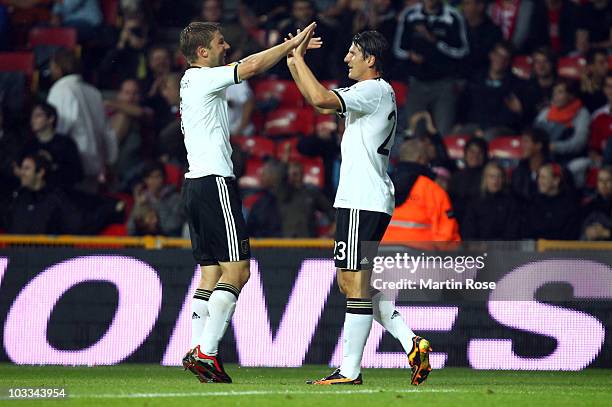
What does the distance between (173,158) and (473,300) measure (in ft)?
17.3

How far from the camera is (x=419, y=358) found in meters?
8.33

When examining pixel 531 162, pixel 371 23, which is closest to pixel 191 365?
pixel 531 162

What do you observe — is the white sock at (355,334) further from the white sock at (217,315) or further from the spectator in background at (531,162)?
the spectator in background at (531,162)

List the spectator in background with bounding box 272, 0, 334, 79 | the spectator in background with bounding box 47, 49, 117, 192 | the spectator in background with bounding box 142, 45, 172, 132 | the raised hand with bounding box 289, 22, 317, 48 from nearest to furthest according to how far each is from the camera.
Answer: the raised hand with bounding box 289, 22, 317, 48 → the spectator in background with bounding box 47, 49, 117, 192 → the spectator in background with bounding box 142, 45, 172, 132 → the spectator in background with bounding box 272, 0, 334, 79

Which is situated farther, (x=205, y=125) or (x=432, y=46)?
(x=432, y=46)

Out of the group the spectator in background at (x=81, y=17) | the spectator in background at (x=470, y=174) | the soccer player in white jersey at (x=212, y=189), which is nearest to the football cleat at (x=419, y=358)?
the soccer player in white jersey at (x=212, y=189)

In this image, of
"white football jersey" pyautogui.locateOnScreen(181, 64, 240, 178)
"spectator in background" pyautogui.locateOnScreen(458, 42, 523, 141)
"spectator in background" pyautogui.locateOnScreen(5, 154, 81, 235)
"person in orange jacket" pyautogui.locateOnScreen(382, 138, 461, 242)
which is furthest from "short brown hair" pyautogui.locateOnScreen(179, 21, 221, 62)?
"spectator in background" pyautogui.locateOnScreen(458, 42, 523, 141)

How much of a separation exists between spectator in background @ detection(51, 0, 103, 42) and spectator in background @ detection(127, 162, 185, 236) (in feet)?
11.1

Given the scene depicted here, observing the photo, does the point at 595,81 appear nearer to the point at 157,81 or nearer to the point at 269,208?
the point at 269,208

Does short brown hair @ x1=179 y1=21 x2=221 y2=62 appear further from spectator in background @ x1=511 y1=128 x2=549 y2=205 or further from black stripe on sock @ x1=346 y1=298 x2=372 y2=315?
spectator in background @ x1=511 y1=128 x2=549 y2=205

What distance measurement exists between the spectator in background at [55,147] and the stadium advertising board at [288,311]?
292 cm

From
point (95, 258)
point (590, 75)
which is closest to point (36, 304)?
point (95, 258)

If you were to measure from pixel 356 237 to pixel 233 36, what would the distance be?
8786 mm

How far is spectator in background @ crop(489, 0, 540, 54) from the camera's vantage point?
1666 cm
